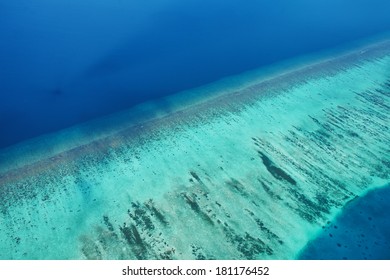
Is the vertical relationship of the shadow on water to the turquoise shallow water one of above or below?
below

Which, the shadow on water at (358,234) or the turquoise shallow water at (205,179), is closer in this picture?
the shadow on water at (358,234)

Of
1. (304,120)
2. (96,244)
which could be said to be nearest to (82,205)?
(96,244)

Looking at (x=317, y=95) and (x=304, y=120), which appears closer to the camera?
(x=304, y=120)

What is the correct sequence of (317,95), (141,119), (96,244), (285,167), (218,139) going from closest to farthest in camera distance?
1. (96,244)
2. (285,167)
3. (218,139)
4. (141,119)
5. (317,95)

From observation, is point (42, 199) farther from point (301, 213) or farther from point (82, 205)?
point (301, 213)
